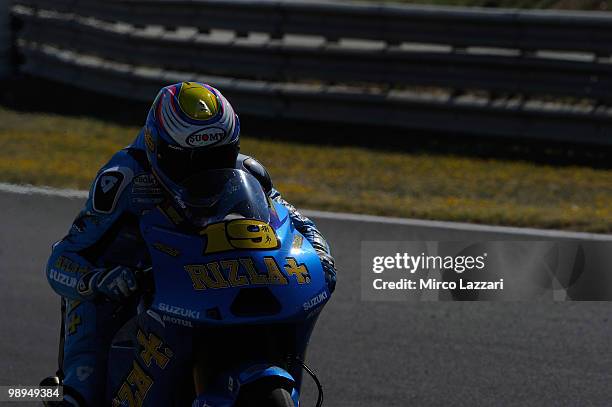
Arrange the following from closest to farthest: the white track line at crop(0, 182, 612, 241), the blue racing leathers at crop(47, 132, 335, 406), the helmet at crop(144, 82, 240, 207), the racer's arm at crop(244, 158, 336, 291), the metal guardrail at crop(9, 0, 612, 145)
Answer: the helmet at crop(144, 82, 240, 207) → the blue racing leathers at crop(47, 132, 335, 406) → the racer's arm at crop(244, 158, 336, 291) → the white track line at crop(0, 182, 612, 241) → the metal guardrail at crop(9, 0, 612, 145)

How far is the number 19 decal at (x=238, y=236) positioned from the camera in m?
3.53

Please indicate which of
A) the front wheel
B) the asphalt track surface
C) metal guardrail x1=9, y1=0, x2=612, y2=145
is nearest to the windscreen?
the front wheel

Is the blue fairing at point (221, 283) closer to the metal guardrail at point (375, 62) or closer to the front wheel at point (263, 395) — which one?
the front wheel at point (263, 395)

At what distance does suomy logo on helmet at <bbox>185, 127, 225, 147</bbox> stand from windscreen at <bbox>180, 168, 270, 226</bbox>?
10cm

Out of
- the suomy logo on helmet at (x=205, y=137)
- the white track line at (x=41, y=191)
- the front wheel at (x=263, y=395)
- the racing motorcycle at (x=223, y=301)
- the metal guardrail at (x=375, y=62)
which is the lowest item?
the front wheel at (x=263, y=395)

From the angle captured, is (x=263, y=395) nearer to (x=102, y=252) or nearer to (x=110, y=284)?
(x=110, y=284)

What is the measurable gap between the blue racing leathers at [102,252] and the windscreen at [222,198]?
29 cm

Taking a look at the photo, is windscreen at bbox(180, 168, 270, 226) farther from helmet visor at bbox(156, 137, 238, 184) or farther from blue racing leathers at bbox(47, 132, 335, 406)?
blue racing leathers at bbox(47, 132, 335, 406)

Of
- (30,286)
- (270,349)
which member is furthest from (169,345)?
(30,286)

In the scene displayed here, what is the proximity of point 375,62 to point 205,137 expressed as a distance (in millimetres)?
8263

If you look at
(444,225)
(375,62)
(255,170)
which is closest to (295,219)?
(255,170)

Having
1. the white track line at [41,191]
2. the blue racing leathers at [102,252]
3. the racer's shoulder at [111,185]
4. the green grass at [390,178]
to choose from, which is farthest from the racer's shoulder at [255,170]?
the white track line at [41,191]

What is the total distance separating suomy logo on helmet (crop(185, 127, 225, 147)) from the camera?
373 centimetres

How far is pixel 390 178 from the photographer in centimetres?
1005
